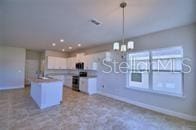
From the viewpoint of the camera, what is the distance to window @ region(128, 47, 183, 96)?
3.69 metres

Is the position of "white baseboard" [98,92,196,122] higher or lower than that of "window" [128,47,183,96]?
lower

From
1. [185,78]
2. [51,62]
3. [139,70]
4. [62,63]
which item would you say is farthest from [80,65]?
[185,78]

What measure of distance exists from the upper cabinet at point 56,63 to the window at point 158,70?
5.73 metres

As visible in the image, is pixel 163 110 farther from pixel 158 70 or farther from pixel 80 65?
pixel 80 65

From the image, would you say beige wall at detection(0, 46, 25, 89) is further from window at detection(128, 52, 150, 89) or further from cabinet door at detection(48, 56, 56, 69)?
window at detection(128, 52, 150, 89)

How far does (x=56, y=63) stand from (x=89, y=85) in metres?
3.72

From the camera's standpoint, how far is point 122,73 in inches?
207

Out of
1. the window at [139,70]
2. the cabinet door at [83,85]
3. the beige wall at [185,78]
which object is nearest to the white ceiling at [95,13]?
the beige wall at [185,78]

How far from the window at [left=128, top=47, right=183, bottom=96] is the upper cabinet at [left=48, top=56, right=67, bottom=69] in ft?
18.8

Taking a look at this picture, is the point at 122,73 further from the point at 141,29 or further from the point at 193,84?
the point at 193,84

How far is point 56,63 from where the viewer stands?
8.68 m

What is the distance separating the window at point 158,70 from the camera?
3.69 meters

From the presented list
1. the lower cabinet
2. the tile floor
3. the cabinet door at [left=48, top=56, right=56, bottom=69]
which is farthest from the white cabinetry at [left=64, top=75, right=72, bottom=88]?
the tile floor

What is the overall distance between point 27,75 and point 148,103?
8445 millimetres
